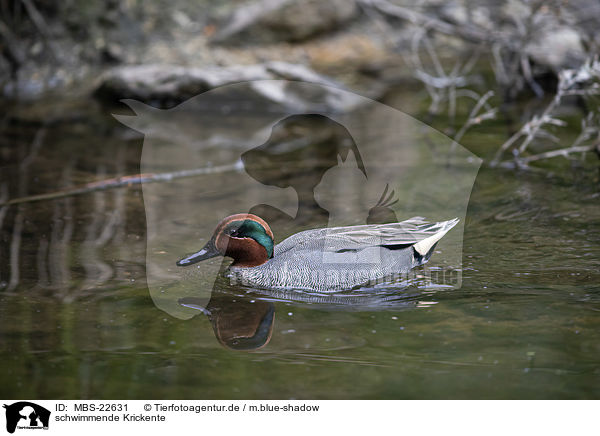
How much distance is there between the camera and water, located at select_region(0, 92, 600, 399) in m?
4.50

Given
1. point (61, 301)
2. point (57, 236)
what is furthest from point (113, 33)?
point (61, 301)

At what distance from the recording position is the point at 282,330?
17.0ft

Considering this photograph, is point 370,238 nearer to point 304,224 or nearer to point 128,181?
point 304,224

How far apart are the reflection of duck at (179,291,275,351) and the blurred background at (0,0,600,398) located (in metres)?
0.02

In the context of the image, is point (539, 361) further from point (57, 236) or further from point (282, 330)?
point (57, 236)

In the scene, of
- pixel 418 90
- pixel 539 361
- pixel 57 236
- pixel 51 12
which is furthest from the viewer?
pixel 51 12

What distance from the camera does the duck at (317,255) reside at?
5.75m

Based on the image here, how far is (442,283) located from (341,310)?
828mm

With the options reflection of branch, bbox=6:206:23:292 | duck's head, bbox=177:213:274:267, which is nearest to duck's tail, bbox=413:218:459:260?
duck's head, bbox=177:213:274:267

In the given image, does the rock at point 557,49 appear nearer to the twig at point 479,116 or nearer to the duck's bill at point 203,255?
the twig at point 479,116

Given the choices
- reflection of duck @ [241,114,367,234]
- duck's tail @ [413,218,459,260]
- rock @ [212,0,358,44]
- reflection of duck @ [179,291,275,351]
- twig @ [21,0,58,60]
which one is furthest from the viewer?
rock @ [212,0,358,44]

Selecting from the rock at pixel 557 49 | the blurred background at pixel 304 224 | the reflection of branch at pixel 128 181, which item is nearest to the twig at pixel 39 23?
the blurred background at pixel 304 224
